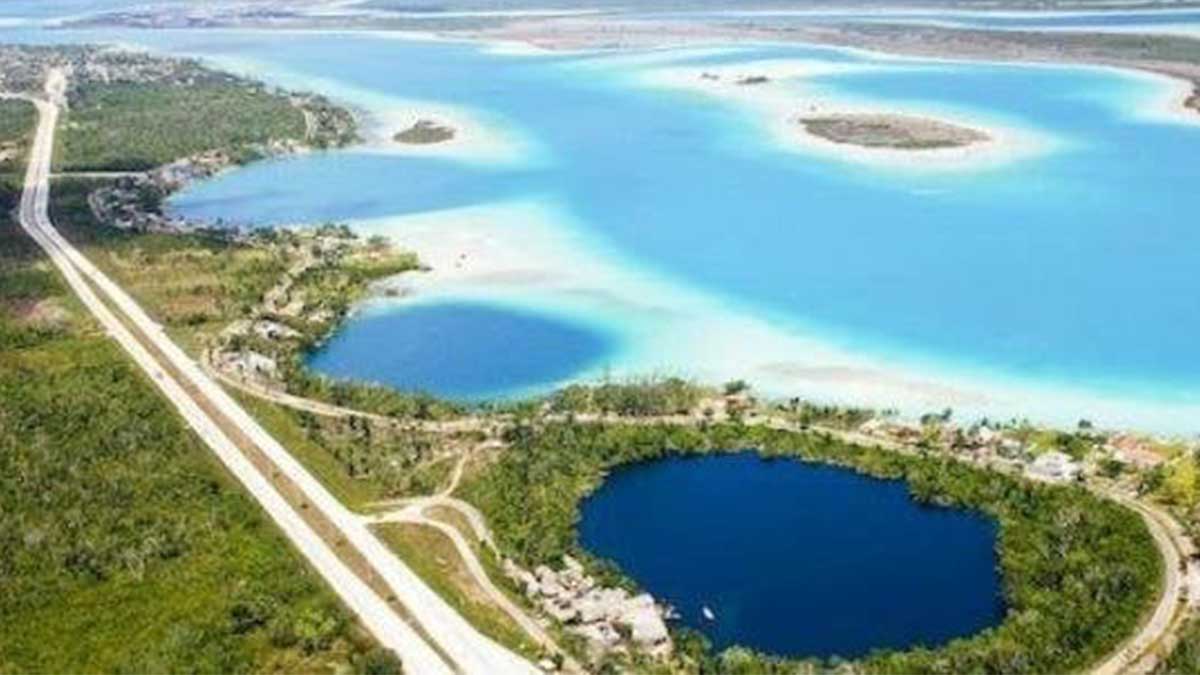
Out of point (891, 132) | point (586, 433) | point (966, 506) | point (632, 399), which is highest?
point (966, 506)

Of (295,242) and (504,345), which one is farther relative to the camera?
(295,242)

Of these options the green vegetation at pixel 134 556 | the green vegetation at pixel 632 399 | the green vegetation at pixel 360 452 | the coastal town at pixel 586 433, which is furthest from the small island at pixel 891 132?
the green vegetation at pixel 134 556

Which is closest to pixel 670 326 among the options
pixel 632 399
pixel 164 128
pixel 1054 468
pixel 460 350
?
pixel 460 350

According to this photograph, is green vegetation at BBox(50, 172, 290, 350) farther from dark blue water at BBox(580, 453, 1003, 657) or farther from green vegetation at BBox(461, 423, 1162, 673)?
dark blue water at BBox(580, 453, 1003, 657)

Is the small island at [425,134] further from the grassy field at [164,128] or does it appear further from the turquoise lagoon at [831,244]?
the grassy field at [164,128]

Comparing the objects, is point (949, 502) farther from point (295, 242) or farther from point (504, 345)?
point (295, 242)

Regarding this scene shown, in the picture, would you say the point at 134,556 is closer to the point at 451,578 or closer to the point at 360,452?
the point at 451,578

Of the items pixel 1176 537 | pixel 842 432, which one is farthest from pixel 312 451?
pixel 1176 537
